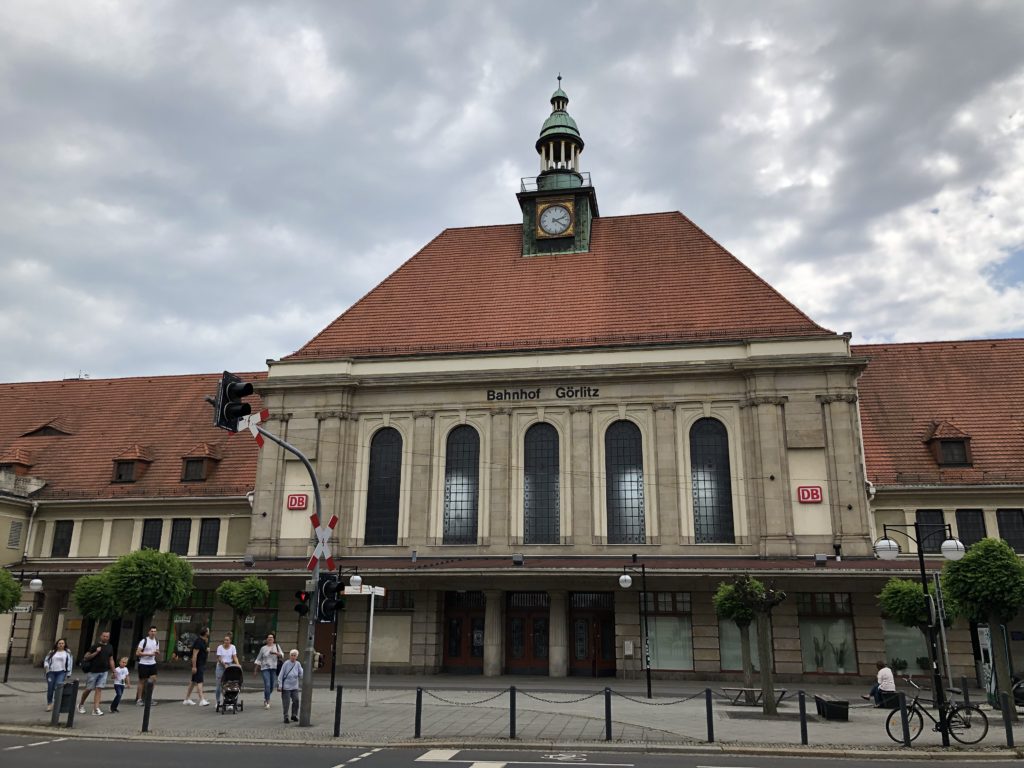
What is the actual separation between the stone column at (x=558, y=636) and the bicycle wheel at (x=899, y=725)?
653 inches

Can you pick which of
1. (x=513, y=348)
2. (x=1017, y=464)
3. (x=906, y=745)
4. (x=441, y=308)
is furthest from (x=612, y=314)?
(x=906, y=745)

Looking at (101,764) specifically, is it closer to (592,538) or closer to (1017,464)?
(592,538)

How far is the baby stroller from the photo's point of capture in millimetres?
21500

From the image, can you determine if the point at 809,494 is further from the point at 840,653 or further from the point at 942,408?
the point at 942,408

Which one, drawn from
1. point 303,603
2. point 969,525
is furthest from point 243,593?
point 969,525

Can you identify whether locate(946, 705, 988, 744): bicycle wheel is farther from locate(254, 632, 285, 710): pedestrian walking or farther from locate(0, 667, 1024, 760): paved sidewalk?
locate(254, 632, 285, 710): pedestrian walking

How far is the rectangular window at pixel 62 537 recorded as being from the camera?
40.2m

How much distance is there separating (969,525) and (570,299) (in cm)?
1981

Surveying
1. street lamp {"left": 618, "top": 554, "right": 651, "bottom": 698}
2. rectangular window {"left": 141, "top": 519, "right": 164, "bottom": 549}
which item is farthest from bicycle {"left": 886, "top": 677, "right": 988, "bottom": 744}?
rectangular window {"left": 141, "top": 519, "right": 164, "bottom": 549}

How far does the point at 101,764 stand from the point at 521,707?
11443 mm

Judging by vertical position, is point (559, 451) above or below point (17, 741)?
above

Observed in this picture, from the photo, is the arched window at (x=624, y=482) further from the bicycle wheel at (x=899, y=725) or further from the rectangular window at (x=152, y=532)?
the rectangular window at (x=152, y=532)

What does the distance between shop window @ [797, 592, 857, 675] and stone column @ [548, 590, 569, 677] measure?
364 inches

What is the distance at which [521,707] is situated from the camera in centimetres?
2267
